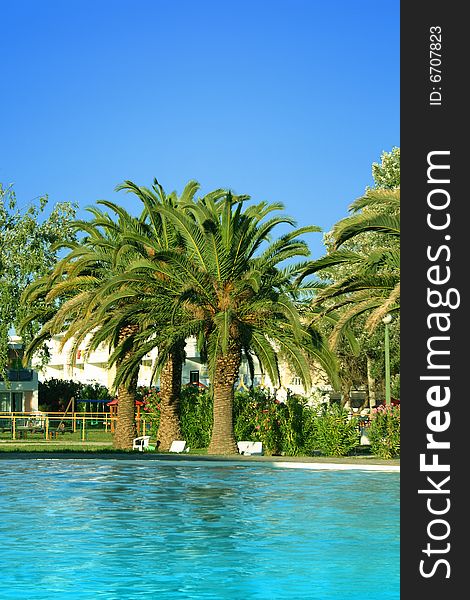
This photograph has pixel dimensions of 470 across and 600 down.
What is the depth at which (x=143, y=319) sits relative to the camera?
34.7 m

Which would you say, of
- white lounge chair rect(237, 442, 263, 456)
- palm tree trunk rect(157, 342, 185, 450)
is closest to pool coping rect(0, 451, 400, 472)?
white lounge chair rect(237, 442, 263, 456)

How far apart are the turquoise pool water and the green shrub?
15.7 feet

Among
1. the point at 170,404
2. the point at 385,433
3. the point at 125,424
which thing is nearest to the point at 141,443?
the point at 125,424

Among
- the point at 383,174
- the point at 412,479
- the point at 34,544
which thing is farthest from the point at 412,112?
the point at 383,174

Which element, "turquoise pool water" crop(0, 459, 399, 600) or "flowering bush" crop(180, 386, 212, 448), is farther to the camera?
"flowering bush" crop(180, 386, 212, 448)

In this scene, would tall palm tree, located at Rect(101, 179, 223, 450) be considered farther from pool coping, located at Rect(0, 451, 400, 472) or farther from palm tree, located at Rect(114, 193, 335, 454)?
pool coping, located at Rect(0, 451, 400, 472)

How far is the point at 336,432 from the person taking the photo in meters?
33.9

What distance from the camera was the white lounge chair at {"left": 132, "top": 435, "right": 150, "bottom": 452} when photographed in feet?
123

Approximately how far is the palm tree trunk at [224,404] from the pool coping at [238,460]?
56.2 inches

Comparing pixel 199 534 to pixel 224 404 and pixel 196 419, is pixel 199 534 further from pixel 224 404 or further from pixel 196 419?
pixel 196 419

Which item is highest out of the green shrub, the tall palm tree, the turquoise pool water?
the tall palm tree

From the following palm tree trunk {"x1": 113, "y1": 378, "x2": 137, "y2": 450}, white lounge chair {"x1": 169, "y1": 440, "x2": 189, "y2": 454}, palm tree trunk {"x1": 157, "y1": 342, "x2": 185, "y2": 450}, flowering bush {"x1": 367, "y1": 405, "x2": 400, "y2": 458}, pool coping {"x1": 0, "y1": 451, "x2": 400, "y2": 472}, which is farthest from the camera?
palm tree trunk {"x1": 113, "y1": 378, "x2": 137, "y2": 450}

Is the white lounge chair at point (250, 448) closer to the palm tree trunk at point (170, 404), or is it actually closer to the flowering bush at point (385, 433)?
the palm tree trunk at point (170, 404)

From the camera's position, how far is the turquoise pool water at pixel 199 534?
13.7 metres
